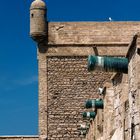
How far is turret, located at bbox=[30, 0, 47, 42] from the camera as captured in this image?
26.3 meters

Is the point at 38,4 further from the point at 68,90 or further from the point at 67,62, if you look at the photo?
the point at 68,90

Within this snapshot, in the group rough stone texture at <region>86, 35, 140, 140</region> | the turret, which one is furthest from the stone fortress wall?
rough stone texture at <region>86, 35, 140, 140</region>

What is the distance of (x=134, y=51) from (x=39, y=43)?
1937cm

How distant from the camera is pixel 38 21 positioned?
26469 millimetres

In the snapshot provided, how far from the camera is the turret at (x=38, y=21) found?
86.2ft

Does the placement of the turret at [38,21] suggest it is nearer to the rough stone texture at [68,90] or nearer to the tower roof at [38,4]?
the tower roof at [38,4]

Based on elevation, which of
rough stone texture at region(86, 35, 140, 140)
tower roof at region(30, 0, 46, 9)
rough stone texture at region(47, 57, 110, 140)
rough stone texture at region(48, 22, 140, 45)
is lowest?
rough stone texture at region(86, 35, 140, 140)

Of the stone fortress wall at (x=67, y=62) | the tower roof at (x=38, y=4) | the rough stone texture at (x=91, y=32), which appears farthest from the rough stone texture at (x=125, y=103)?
the tower roof at (x=38, y=4)

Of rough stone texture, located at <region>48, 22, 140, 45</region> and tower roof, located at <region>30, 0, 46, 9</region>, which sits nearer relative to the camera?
rough stone texture, located at <region>48, 22, 140, 45</region>

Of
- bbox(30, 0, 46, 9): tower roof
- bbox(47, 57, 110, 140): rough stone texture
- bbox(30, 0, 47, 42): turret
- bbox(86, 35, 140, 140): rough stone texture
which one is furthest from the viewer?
bbox(30, 0, 46, 9): tower roof

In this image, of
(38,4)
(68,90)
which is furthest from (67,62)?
(38,4)

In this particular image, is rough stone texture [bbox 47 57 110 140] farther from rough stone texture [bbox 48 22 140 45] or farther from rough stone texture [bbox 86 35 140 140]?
rough stone texture [bbox 86 35 140 140]

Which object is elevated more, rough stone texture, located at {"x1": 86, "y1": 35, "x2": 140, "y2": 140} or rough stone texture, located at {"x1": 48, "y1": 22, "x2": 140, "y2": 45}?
rough stone texture, located at {"x1": 48, "y1": 22, "x2": 140, "y2": 45}

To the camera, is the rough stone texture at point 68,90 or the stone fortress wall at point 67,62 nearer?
the stone fortress wall at point 67,62
